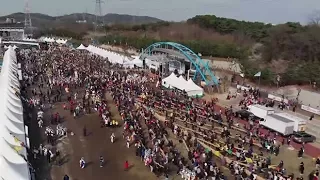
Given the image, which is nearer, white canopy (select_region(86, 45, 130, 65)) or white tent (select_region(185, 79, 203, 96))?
white tent (select_region(185, 79, 203, 96))

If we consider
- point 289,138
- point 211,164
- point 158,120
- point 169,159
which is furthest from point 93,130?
point 289,138

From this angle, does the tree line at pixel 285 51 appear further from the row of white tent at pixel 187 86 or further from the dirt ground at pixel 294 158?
the dirt ground at pixel 294 158

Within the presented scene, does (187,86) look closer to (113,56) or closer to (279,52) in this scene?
(279,52)

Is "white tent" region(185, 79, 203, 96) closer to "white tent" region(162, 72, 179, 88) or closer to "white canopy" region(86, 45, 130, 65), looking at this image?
"white tent" region(162, 72, 179, 88)

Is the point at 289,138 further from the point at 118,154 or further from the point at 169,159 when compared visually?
the point at 118,154

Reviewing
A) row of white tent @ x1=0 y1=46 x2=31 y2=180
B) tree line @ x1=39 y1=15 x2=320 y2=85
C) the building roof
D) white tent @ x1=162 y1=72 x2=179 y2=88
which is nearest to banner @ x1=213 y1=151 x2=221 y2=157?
the building roof

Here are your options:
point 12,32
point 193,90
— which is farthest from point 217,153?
point 12,32

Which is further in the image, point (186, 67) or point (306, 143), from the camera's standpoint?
point (186, 67)
